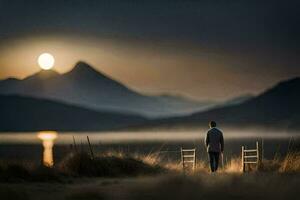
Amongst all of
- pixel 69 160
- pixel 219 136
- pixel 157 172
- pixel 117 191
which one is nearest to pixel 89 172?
pixel 69 160

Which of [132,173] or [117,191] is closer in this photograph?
[117,191]

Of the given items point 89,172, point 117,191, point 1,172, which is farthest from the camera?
point 89,172

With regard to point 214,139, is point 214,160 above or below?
below

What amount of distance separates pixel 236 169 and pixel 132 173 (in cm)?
404

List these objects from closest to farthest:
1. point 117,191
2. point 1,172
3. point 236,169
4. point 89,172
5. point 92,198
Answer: point 92,198, point 117,191, point 1,172, point 89,172, point 236,169

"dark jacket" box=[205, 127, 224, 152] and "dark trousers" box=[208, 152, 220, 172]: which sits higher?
"dark jacket" box=[205, 127, 224, 152]

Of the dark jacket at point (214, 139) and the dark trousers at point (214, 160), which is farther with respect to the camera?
the dark trousers at point (214, 160)

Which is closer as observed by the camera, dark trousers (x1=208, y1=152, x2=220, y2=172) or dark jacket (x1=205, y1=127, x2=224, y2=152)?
dark jacket (x1=205, y1=127, x2=224, y2=152)

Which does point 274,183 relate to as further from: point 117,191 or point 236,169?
point 236,169

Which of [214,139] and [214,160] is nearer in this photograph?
[214,139]

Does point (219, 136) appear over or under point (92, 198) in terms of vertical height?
over

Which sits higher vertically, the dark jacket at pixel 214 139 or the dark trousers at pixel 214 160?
the dark jacket at pixel 214 139

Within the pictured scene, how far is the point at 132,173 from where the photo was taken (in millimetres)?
32438

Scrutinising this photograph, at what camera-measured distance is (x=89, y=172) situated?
31328mm
